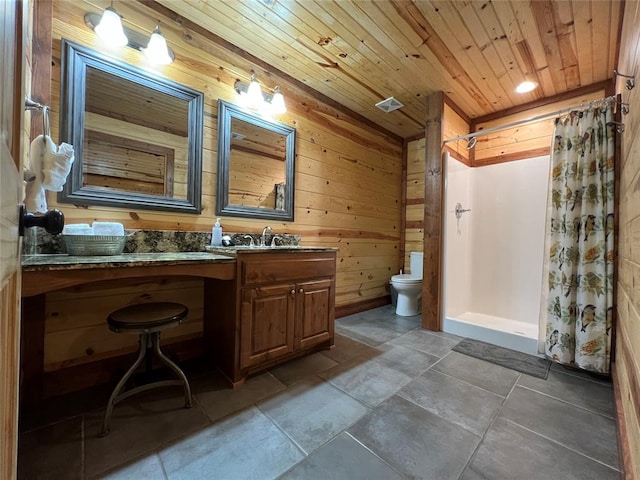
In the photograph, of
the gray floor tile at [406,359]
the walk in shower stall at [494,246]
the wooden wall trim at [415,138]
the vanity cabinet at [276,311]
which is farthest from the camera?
the wooden wall trim at [415,138]

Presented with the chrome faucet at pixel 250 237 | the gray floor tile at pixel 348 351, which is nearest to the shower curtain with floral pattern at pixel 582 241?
the gray floor tile at pixel 348 351

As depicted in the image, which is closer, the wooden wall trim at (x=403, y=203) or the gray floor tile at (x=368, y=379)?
the gray floor tile at (x=368, y=379)

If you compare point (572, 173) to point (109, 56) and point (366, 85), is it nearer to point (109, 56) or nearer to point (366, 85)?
point (366, 85)

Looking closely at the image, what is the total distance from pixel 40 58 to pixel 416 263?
11.7ft

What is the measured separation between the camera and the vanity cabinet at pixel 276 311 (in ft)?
5.35

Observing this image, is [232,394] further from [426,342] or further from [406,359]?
[426,342]

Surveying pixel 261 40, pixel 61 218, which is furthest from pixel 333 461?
pixel 261 40

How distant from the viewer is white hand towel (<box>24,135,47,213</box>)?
974 mm

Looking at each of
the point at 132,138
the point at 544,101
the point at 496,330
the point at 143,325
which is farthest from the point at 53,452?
the point at 544,101

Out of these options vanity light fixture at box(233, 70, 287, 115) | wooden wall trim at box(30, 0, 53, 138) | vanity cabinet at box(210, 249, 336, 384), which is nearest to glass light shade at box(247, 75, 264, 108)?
vanity light fixture at box(233, 70, 287, 115)

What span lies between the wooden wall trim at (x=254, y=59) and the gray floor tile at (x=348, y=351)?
2.38m

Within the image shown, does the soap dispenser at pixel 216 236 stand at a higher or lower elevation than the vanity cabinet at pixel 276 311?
higher

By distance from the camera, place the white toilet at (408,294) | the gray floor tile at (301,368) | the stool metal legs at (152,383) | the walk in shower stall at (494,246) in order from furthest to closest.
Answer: the white toilet at (408,294) → the walk in shower stall at (494,246) → the gray floor tile at (301,368) → the stool metal legs at (152,383)

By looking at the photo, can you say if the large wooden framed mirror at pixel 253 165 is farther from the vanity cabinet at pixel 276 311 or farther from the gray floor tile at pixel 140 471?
the gray floor tile at pixel 140 471
